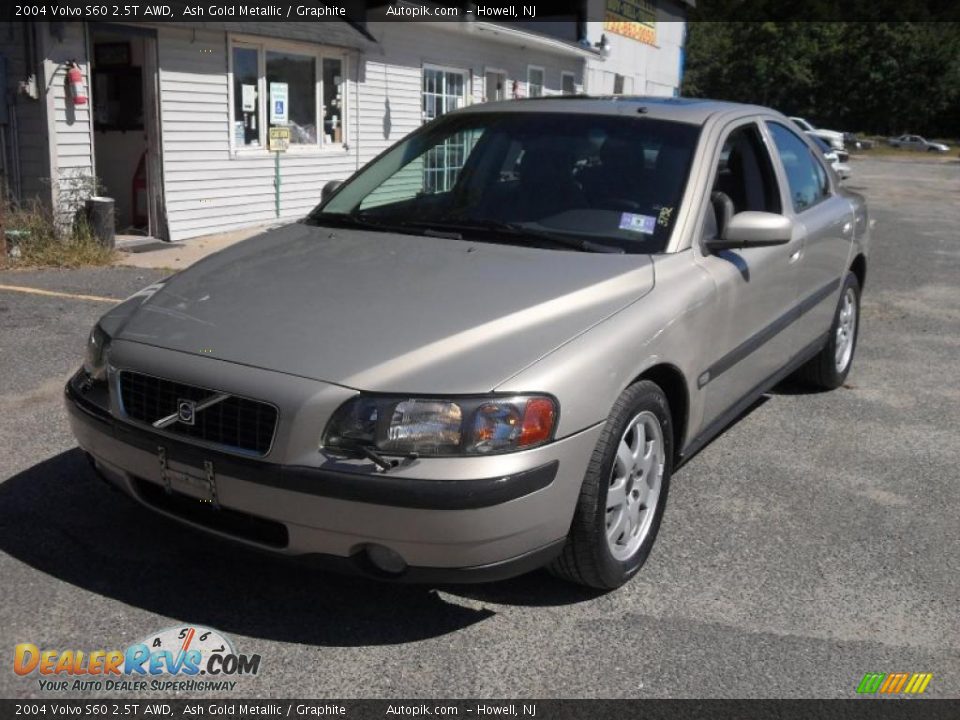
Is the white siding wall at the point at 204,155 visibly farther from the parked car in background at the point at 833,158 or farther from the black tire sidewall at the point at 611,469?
the black tire sidewall at the point at 611,469

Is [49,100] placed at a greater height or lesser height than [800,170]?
greater

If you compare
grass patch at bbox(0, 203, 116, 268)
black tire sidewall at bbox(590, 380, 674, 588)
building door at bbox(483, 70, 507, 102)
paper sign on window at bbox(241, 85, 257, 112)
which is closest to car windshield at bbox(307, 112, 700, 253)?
black tire sidewall at bbox(590, 380, 674, 588)

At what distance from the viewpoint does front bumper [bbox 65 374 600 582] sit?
271 cm

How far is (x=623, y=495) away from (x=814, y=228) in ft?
7.78

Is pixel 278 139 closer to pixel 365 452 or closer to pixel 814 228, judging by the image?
pixel 814 228

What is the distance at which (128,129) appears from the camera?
11328mm

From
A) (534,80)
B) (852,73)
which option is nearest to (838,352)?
(534,80)

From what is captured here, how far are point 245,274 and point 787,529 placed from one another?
237 cm

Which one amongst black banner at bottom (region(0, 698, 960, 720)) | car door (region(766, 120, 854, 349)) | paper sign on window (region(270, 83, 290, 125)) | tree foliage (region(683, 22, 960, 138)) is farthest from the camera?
tree foliage (region(683, 22, 960, 138))

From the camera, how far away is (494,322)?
304 cm

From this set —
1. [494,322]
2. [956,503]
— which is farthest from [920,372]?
[494,322]

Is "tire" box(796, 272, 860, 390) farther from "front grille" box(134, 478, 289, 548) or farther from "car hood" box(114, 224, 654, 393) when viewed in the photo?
"front grille" box(134, 478, 289, 548)

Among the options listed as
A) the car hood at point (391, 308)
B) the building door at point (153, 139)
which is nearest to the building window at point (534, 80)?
the building door at point (153, 139)

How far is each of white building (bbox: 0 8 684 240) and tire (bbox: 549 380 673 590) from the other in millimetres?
8056
